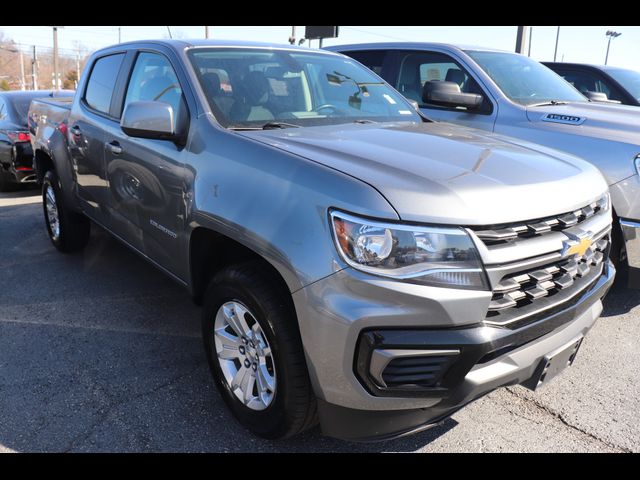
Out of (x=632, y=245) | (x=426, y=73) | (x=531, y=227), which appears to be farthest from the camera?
(x=426, y=73)

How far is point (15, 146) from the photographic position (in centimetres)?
742

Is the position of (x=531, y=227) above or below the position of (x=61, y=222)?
above

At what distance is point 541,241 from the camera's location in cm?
206

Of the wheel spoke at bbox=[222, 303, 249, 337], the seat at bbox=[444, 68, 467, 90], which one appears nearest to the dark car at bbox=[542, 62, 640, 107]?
the seat at bbox=[444, 68, 467, 90]

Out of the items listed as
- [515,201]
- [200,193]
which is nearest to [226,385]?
[200,193]

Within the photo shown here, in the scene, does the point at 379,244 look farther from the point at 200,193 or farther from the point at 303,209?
the point at 200,193

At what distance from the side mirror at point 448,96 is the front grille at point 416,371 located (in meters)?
3.10

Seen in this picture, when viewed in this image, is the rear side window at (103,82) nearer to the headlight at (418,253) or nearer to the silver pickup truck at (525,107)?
the silver pickup truck at (525,107)

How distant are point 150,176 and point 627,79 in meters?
7.07

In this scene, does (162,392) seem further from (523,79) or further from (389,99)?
(523,79)

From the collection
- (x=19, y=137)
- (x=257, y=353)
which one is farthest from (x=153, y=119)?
(x=19, y=137)

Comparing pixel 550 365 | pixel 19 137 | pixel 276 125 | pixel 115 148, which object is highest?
pixel 276 125

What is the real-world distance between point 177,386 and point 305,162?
1.54 meters

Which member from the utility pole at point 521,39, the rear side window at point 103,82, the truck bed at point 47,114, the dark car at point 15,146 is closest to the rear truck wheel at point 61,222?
the truck bed at point 47,114
